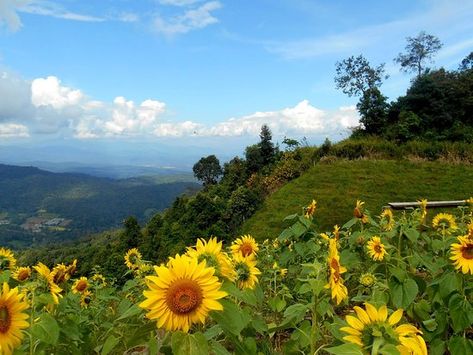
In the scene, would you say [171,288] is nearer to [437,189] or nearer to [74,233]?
[437,189]

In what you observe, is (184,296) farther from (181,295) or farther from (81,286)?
(81,286)

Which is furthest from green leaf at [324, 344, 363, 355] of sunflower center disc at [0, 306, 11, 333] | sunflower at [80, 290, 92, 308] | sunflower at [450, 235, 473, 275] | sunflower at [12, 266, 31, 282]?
sunflower at [80, 290, 92, 308]

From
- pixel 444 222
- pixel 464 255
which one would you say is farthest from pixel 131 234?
pixel 464 255

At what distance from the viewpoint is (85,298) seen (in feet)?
14.4

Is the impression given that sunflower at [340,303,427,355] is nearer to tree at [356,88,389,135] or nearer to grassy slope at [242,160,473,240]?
grassy slope at [242,160,473,240]

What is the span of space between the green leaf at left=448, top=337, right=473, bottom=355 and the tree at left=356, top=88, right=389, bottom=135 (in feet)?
71.6

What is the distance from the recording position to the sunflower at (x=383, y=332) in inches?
54.5

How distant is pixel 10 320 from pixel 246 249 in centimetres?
158

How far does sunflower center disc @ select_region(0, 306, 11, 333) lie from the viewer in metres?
1.72

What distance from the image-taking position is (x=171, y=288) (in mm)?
1593

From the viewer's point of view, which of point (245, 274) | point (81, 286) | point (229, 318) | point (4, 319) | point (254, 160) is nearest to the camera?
point (229, 318)

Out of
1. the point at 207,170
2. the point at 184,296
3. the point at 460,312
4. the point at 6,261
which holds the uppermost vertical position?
the point at 184,296

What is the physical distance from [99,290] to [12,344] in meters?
2.48

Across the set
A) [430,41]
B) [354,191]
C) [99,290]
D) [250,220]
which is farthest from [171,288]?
[430,41]
